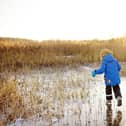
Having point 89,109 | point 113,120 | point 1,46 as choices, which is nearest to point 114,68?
point 89,109

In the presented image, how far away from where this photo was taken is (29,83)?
665cm

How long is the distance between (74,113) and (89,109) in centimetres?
22

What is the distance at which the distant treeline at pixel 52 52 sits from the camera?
9547 millimetres

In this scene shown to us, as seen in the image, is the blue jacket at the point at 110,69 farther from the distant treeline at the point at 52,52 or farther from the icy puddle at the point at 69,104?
the distant treeline at the point at 52,52

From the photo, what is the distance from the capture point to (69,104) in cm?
536

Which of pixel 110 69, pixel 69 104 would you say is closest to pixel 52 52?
pixel 110 69

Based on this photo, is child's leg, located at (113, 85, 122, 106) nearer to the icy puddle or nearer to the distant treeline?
the icy puddle

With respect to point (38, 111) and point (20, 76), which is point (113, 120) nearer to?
point (38, 111)

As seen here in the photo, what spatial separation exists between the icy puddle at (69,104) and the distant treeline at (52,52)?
6.99 feet

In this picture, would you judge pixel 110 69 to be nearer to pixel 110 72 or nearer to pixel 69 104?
pixel 110 72

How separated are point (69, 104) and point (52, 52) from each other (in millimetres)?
5624

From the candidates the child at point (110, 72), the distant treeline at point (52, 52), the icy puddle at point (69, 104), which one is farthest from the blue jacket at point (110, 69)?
the distant treeline at point (52, 52)

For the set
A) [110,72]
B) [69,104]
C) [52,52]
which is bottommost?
[69,104]

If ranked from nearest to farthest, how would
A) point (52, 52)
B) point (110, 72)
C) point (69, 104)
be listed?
point (69, 104)
point (110, 72)
point (52, 52)
